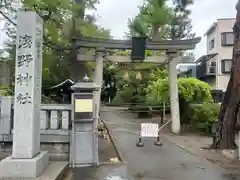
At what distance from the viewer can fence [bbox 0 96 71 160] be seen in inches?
283

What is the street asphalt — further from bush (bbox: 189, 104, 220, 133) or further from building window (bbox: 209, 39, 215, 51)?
building window (bbox: 209, 39, 215, 51)

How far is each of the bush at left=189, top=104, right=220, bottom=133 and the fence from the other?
353 inches

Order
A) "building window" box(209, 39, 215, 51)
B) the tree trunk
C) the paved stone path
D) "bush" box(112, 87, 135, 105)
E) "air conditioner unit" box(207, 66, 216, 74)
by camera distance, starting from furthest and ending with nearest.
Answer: "building window" box(209, 39, 215, 51), "air conditioner unit" box(207, 66, 216, 74), "bush" box(112, 87, 135, 105), the tree trunk, the paved stone path

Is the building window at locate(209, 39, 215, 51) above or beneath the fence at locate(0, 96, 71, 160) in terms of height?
above

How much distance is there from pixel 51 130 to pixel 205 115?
9438 millimetres

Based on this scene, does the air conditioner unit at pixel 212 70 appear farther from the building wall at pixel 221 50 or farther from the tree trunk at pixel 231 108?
the tree trunk at pixel 231 108

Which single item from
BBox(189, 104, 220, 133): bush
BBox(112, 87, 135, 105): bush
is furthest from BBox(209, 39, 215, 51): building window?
BBox(189, 104, 220, 133): bush

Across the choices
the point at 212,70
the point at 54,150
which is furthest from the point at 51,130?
the point at 212,70

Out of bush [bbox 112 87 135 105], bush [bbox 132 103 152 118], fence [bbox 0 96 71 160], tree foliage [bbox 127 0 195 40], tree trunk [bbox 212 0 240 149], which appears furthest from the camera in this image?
bush [bbox 112 87 135 105]

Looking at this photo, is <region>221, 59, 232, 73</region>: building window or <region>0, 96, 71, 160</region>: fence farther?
<region>221, 59, 232, 73</region>: building window

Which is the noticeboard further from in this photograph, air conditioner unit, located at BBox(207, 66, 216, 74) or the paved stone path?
air conditioner unit, located at BBox(207, 66, 216, 74)

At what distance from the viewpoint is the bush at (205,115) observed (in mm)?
14516

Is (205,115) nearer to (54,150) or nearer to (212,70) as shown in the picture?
(54,150)

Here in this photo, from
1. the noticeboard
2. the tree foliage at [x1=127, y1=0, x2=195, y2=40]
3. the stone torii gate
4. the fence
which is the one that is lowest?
the fence
